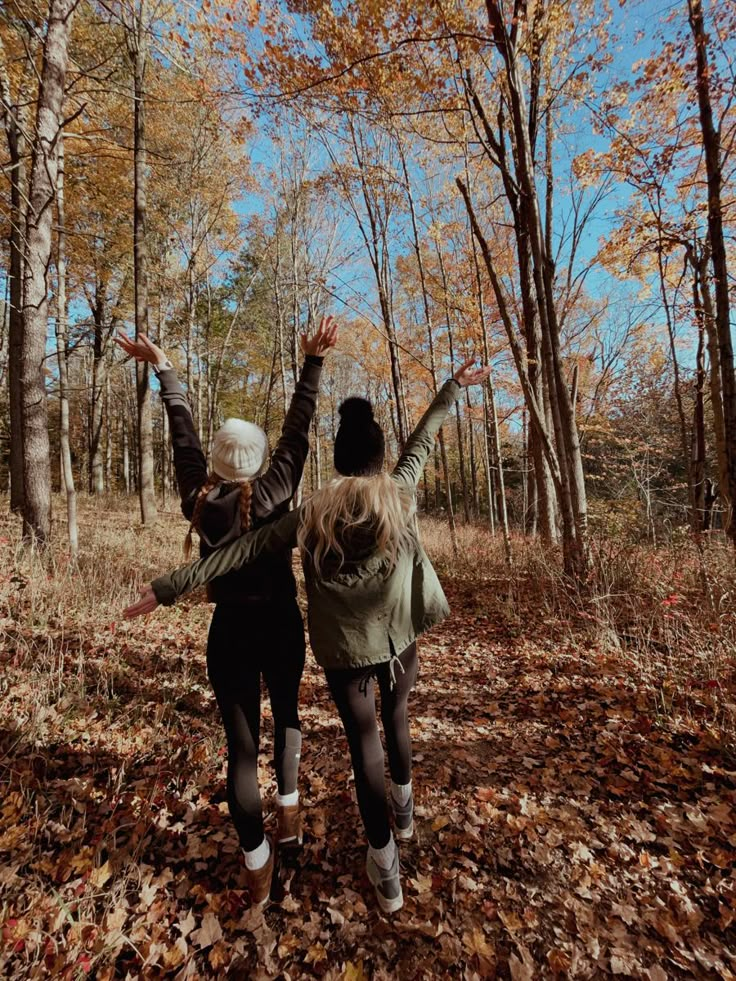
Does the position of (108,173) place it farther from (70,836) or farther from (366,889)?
(366,889)

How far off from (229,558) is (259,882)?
1.58 m

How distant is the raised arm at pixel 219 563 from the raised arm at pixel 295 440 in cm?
15

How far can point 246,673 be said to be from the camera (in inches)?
71.1

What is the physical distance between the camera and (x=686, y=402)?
15211 mm

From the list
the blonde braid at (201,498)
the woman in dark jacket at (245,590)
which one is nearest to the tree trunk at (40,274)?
the woman in dark jacket at (245,590)

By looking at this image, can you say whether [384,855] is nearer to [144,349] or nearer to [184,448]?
[184,448]

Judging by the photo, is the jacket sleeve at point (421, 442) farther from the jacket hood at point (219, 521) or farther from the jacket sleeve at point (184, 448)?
the jacket sleeve at point (184, 448)

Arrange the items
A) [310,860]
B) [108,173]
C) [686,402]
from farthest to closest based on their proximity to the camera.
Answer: [686,402] < [108,173] < [310,860]

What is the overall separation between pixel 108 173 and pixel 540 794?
14.1 meters

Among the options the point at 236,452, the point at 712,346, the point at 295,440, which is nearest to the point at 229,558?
the point at 236,452

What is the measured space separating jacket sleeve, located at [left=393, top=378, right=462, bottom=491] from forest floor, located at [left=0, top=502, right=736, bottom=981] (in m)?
2.08

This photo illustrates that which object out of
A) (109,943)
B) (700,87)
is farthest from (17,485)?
(700,87)

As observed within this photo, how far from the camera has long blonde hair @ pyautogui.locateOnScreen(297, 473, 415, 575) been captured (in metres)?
1.69

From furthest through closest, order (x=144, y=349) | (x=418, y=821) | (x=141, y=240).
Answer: (x=141, y=240), (x=418, y=821), (x=144, y=349)
